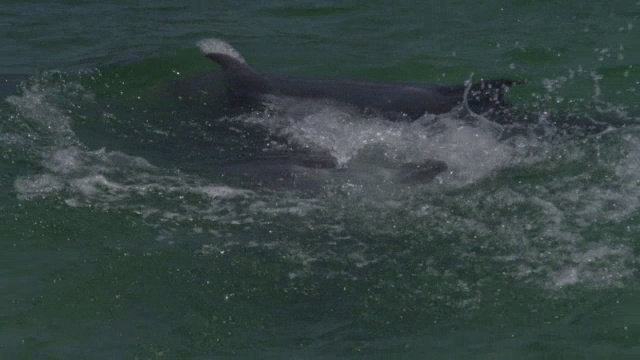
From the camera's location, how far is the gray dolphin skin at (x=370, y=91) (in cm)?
970

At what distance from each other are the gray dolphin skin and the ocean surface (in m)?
0.16

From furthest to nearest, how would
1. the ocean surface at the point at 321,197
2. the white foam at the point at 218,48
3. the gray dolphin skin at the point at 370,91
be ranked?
1. the white foam at the point at 218,48
2. the gray dolphin skin at the point at 370,91
3. the ocean surface at the point at 321,197

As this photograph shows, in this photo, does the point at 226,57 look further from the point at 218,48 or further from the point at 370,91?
the point at 370,91

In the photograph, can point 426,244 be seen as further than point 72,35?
No

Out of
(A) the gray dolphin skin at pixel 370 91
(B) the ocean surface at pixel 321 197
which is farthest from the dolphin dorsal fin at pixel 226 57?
A: (B) the ocean surface at pixel 321 197

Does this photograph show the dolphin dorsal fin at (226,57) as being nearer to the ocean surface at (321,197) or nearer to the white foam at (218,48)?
the white foam at (218,48)

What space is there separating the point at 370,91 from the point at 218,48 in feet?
6.68

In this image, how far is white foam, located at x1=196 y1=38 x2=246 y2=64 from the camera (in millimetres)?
11086

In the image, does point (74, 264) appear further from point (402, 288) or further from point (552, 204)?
point (552, 204)

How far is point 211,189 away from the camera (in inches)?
333

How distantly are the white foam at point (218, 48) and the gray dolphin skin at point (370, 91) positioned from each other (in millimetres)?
77

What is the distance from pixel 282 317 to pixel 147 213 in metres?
1.79

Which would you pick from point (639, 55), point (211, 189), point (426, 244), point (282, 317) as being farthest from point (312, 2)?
point (282, 317)

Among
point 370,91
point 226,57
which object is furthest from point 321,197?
point 226,57
